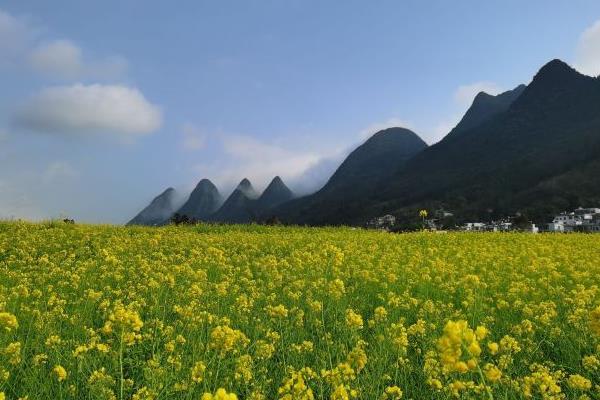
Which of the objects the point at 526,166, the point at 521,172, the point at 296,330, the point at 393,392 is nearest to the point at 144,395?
the point at 393,392

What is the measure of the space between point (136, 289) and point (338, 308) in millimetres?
4086

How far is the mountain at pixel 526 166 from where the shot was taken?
109787mm

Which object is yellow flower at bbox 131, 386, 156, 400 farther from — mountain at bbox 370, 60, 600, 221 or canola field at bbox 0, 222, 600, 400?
mountain at bbox 370, 60, 600, 221

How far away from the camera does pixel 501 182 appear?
13200 cm

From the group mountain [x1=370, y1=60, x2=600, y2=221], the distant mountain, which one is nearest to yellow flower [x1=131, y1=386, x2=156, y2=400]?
the distant mountain

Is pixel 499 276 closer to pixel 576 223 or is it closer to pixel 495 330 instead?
pixel 495 330

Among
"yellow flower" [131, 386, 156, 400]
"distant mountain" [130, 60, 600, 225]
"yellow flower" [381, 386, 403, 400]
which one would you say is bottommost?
"yellow flower" [381, 386, 403, 400]

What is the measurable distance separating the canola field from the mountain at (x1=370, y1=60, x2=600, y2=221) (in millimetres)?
88783

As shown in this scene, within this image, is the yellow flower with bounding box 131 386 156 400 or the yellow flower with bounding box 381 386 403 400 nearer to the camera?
the yellow flower with bounding box 381 386 403 400

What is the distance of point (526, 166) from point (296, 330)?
475 feet

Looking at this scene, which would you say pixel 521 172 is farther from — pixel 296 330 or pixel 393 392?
pixel 393 392

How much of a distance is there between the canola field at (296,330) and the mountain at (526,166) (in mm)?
88783

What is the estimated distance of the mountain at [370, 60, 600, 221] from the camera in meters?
110

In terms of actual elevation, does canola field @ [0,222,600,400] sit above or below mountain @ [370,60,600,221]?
below
